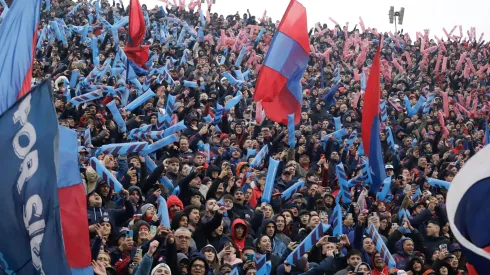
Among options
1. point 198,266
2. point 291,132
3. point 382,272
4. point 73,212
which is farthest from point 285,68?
point 73,212

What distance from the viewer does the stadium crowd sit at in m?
7.20

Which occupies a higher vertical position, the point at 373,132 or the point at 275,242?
the point at 373,132

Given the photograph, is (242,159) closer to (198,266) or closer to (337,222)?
(337,222)

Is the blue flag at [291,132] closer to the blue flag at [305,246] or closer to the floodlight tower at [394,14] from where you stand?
the blue flag at [305,246]

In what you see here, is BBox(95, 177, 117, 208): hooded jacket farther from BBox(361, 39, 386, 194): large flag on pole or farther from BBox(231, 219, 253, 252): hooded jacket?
BBox(361, 39, 386, 194): large flag on pole

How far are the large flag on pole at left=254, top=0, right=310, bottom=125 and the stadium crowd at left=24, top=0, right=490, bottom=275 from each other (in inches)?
25.1

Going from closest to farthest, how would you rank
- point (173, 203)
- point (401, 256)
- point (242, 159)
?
1. point (173, 203)
2. point (401, 256)
3. point (242, 159)

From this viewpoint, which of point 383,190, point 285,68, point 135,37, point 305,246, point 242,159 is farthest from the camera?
point 135,37

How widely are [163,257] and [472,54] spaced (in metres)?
22.7

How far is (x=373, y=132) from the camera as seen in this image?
10.6 m

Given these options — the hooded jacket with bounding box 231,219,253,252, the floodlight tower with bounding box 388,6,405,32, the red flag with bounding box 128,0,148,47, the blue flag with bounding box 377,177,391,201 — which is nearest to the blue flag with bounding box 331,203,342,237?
the hooded jacket with bounding box 231,219,253,252

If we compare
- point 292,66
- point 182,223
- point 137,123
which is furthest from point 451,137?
point 182,223

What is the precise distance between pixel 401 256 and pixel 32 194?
5.16 m

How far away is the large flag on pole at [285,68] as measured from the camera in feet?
37.2
